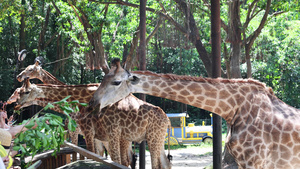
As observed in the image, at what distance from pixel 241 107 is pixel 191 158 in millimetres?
10790

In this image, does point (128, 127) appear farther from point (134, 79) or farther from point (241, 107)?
point (241, 107)

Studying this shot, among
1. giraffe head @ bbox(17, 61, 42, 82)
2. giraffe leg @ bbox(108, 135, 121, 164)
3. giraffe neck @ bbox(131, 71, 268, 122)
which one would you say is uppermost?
giraffe head @ bbox(17, 61, 42, 82)

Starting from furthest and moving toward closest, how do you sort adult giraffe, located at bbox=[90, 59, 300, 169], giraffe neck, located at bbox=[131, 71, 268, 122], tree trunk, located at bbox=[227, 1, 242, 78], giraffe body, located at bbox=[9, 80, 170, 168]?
tree trunk, located at bbox=[227, 1, 242, 78], giraffe body, located at bbox=[9, 80, 170, 168], giraffe neck, located at bbox=[131, 71, 268, 122], adult giraffe, located at bbox=[90, 59, 300, 169]

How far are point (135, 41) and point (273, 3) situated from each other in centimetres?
553

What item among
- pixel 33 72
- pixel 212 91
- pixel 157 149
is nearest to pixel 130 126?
pixel 157 149

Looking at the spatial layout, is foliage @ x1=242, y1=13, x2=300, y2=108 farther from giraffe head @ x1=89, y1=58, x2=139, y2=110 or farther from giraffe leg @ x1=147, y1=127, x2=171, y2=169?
giraffe head @ x1=89, y1=58, x2=139, y2=110

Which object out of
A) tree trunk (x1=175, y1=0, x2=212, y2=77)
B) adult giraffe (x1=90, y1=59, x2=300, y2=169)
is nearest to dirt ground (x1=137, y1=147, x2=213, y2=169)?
tree trunk (x1=175, y1=0, x2=212, y2=77)

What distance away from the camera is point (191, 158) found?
49.4 ft

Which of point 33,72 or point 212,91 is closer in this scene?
point 212,91

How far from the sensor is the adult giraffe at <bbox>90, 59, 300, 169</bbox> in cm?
443

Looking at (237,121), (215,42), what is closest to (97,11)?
(215,42)

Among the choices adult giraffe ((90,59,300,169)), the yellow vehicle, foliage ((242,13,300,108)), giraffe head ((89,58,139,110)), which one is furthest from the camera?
foliage ((242,13,300,108))

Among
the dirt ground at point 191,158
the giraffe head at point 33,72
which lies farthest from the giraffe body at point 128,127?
the dirt ground at point 191,158

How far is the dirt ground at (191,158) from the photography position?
1307 centimetres
